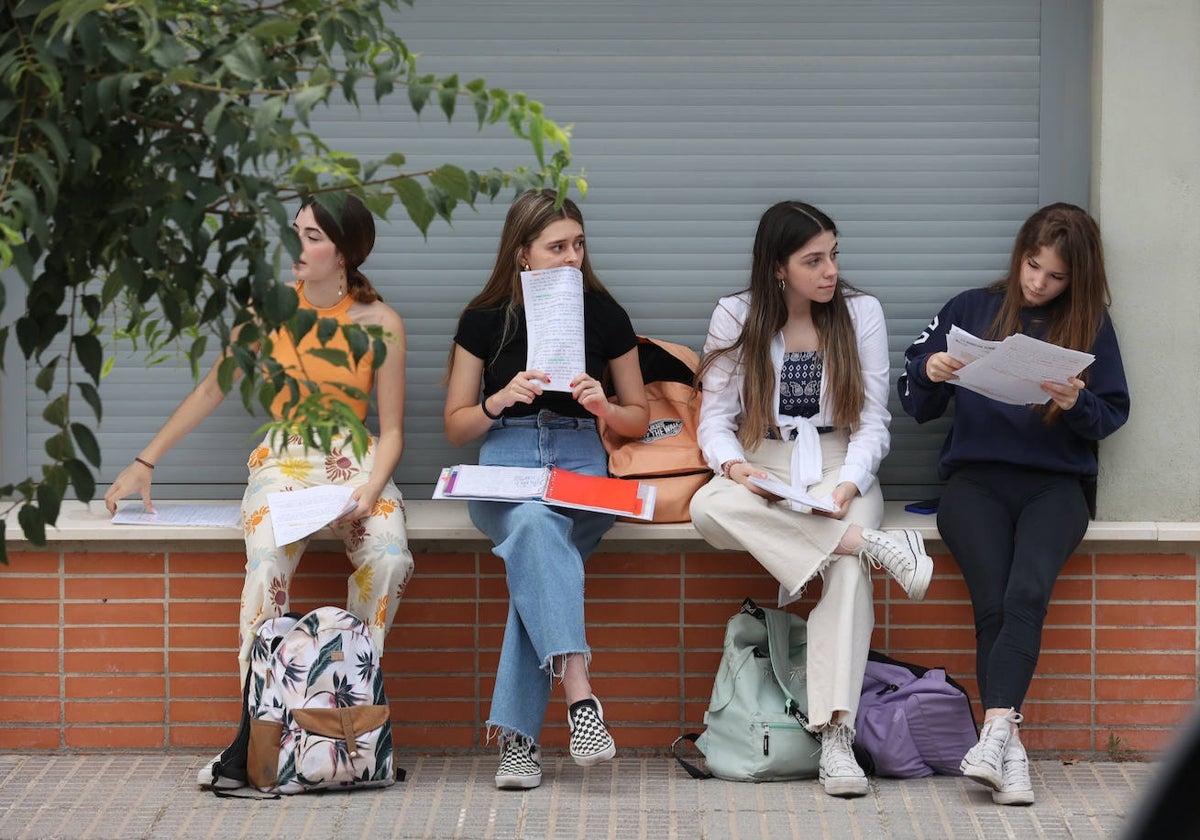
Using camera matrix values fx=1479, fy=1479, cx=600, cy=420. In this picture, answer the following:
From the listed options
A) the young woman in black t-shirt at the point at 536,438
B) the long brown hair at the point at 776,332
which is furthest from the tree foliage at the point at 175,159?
the long brown hair at the point at 776,332

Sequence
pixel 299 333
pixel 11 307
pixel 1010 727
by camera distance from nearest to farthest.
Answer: pixel 299 333
pixel 1010 727
pixel 11 307

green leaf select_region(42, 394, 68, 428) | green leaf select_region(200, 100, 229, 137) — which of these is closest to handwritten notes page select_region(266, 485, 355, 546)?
green leaf select_region(42, 394, 68, 428)

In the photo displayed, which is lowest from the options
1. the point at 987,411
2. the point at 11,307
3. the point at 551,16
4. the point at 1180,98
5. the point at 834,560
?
the point at 834,560

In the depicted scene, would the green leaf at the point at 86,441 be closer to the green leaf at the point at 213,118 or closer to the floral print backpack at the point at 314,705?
the green leaf at the point at 213,118

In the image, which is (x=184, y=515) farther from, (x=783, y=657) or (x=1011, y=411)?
(x=1011, y=411)

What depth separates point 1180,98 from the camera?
15.5ft

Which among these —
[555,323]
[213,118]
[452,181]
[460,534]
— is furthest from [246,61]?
[460,534]

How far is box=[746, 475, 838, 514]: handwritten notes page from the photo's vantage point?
4.38 metres

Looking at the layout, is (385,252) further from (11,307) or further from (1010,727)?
(1010,727)

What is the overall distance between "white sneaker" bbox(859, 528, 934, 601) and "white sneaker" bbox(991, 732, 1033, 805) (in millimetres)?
515

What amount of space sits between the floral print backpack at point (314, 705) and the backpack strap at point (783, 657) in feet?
3.86

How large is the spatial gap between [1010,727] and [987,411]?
39.7 inches

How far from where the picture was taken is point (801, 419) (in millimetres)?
4727

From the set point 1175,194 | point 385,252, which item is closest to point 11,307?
point 385,252
